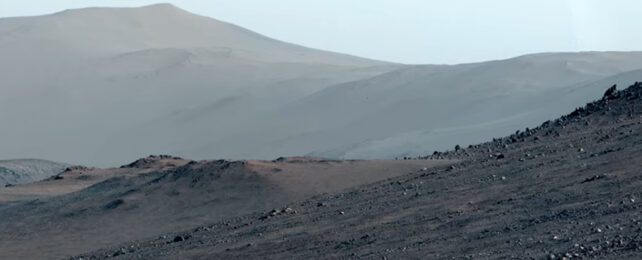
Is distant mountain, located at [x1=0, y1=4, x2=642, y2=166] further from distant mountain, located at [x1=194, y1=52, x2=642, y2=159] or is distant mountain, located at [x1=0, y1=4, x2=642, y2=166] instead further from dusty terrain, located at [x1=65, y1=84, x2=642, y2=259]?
dusty terrain, located at [x1=65, y1=84, x2=642, y2=259]

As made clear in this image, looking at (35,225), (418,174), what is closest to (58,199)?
(35,225)

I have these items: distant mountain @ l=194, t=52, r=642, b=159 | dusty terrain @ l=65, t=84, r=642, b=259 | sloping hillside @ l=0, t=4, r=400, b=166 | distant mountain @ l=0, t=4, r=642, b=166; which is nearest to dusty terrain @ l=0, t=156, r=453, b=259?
dusty terrain @ l=65, t=84, r=642, b=259

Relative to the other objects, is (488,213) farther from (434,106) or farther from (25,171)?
(434,106)

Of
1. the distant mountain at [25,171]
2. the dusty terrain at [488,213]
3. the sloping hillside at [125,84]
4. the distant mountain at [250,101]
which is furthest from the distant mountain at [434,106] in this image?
the dusty terrain at [488,213]

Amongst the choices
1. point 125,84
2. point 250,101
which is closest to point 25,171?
point 250,101

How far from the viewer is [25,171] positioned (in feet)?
160

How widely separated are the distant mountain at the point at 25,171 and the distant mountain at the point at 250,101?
10.4 metres

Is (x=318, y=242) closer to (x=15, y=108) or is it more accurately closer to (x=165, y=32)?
(x=15, y=108)

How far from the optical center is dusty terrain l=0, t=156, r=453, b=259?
24391 millimetres

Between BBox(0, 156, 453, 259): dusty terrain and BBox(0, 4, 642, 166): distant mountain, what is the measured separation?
23.8 metres

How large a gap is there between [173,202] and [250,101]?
49.5m

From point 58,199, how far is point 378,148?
2548 centimetres

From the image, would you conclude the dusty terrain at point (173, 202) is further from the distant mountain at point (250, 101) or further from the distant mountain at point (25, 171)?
the distant mountain at point (250, 101)

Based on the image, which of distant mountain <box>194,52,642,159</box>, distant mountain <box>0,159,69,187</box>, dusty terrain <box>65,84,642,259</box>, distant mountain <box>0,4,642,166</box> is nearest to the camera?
dusty terrain <box>65,84,642,259</box>
